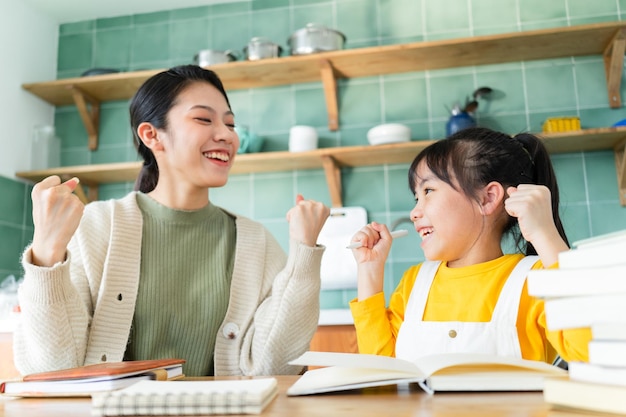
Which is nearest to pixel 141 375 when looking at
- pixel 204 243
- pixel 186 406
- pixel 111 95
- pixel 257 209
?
pixel 186 406

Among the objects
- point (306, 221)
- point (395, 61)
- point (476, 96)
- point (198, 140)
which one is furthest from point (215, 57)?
point (306, 221)

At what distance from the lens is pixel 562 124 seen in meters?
2.47

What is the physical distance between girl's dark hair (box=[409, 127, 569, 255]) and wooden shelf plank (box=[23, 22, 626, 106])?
1.41 metres

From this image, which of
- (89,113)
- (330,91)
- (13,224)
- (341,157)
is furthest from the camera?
(89,113)

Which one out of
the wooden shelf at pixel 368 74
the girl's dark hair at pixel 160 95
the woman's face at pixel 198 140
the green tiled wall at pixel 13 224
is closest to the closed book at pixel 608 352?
the woman's face at pixel 198 140

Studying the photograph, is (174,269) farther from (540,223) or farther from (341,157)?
(341,157)

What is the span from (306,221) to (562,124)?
1718 millimetres

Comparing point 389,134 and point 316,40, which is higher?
point 316,40

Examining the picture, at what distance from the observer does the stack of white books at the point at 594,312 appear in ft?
1.53

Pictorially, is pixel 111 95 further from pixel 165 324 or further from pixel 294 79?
pixel 165 324

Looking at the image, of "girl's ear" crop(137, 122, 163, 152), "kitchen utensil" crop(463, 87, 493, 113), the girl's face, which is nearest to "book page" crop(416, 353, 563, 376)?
the girl's face

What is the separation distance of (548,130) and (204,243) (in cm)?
170

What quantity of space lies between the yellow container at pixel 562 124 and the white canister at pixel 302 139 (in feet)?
3.34

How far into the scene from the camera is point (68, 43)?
328cm
